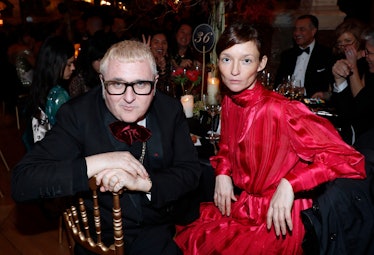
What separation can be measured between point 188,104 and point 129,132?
1.44 m

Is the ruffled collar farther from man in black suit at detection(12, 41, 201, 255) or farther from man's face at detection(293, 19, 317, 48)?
man's face at detection(293, 19, 317, 48)

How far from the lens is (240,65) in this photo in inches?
64.0

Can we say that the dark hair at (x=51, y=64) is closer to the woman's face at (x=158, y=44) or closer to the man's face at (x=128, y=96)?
the man's face at (x=128, y=96)

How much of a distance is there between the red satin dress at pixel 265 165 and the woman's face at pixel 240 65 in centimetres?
7

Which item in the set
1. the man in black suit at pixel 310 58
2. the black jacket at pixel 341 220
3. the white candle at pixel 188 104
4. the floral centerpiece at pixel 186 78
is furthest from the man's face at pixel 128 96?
the man in black suit at pixel 310 58

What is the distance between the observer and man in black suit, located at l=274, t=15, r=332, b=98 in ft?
14.4

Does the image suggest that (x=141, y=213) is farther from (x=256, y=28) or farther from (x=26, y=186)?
(x=256, y=28)

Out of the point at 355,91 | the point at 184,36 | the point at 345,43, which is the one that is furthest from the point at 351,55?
the point at 184,36

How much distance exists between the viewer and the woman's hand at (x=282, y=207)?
1.54 metres

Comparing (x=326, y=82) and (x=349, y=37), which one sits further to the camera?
(x=326, y=82)

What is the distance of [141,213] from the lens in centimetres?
155

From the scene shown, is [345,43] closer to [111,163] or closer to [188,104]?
[188,104]

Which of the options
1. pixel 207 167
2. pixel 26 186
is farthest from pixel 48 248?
pixel 26 186

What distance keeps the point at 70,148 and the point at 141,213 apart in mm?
427
